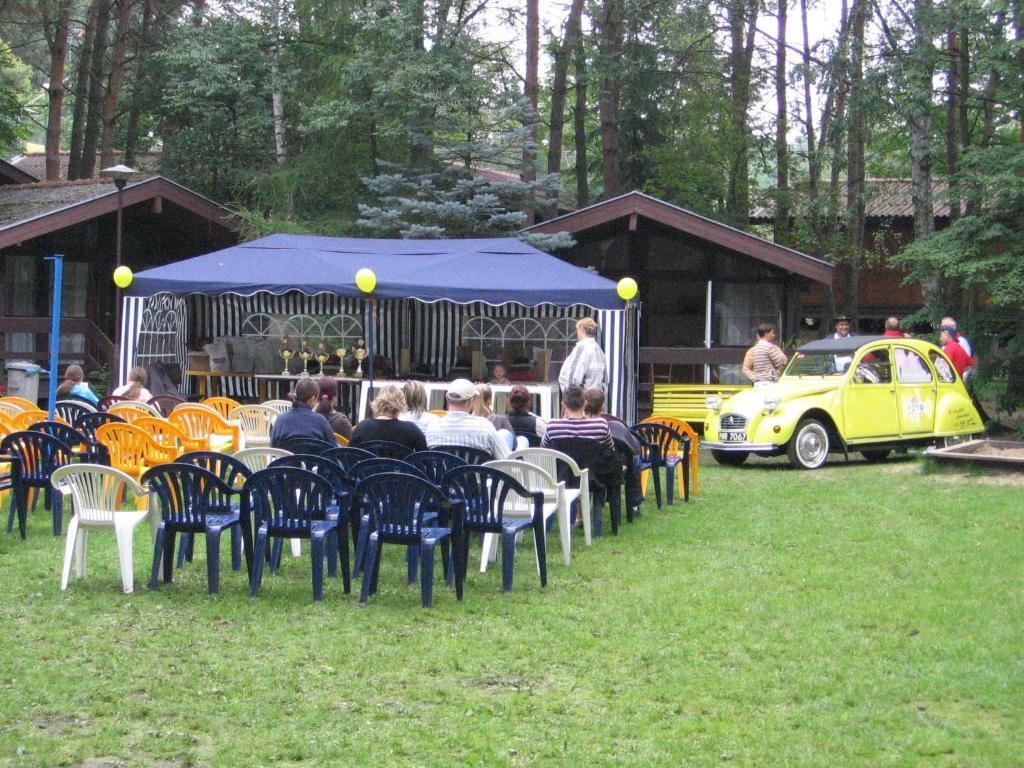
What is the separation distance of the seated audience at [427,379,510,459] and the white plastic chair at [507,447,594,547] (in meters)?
0.18

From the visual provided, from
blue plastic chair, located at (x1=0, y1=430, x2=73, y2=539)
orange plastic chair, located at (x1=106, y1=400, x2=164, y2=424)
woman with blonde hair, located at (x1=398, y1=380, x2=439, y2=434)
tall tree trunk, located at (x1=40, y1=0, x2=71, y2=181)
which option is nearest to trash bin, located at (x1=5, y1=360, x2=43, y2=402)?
orange plastic chair, located at (x1=106, y1=400, x2=164, y2=424)

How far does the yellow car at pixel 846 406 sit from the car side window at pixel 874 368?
11 mm

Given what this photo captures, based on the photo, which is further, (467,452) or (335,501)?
(467,452)

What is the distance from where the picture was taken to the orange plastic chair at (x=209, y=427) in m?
11.3

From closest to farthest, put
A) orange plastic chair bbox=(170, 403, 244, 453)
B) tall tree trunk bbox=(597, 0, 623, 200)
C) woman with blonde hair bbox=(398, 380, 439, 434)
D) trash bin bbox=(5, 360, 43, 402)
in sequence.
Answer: woman with blonde hair bbox=(398, 380, 439, 434) → orange plastic chair bbox=(170, 403, 244, 453) → trash bin bbox=(5, 360, 43, 402) → tall tree trunk bbox=(597, 0, 623, 200)

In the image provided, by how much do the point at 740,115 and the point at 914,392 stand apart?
47.8ft

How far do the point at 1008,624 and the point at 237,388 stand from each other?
14.3 m

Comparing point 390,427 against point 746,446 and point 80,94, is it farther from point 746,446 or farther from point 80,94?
point 80,94

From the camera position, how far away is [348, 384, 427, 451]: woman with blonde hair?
27.9ft

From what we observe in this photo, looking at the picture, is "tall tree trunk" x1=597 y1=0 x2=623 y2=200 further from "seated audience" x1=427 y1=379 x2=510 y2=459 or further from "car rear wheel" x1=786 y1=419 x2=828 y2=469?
"seated audience" x1=427 y1=379 x2=510 y2=459

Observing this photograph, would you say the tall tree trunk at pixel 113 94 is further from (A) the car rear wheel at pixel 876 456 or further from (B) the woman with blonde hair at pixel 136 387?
(A) the car rear wheel at pixel 876 456

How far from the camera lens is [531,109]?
2169 centimetres

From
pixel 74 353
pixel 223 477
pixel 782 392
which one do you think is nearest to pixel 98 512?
pixel 223 477

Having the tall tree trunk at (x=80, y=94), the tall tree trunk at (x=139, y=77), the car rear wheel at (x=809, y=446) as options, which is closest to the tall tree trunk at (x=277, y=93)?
the tall tree trunk at (x=139, y=77)
